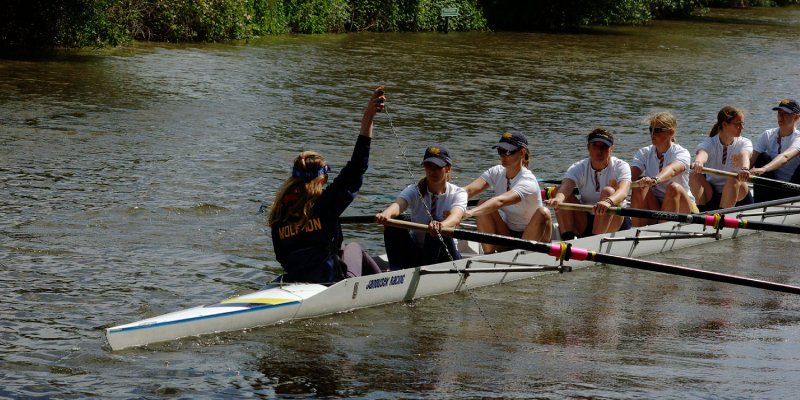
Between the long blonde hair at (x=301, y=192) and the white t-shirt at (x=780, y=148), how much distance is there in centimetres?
885

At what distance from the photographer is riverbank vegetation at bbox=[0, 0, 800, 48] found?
29828 mm

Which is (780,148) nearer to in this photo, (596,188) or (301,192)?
(596,188)

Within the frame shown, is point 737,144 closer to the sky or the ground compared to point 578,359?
closer to the sky

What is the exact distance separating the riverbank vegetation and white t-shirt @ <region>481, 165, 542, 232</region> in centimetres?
2035

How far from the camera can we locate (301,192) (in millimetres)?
9555

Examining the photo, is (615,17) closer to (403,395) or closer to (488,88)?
(488,88)

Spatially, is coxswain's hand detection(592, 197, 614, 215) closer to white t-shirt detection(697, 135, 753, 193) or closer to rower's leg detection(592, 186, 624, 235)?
rower's leg detection(592, 186, 624, 235)

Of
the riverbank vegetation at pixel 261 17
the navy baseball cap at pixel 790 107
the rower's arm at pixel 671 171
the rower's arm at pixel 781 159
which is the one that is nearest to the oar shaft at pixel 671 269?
the rower's arm at pixel 671 171

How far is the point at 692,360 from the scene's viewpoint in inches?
379

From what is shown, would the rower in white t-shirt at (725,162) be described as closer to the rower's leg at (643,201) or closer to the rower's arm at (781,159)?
the rower's arm at (781,159)

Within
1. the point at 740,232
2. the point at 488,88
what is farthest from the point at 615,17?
the point at 740,232

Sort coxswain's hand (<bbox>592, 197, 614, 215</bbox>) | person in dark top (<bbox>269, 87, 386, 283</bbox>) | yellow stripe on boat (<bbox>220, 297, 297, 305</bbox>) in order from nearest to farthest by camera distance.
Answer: person in dark top (<bbox>269, 87, 386, 283</bbox>)
yellow stripe on boat (<bbox>220, 297, 297, 305</bbox>)
coxswain's hand (<bbox>592, 197, 614, 215</bbox>)

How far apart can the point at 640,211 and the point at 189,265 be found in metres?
5.26

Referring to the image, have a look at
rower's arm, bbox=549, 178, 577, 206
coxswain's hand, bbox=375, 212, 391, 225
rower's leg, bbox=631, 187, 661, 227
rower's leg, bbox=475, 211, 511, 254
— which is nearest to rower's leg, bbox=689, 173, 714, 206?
rower's leg, bbox=631, 187, 661, 227
